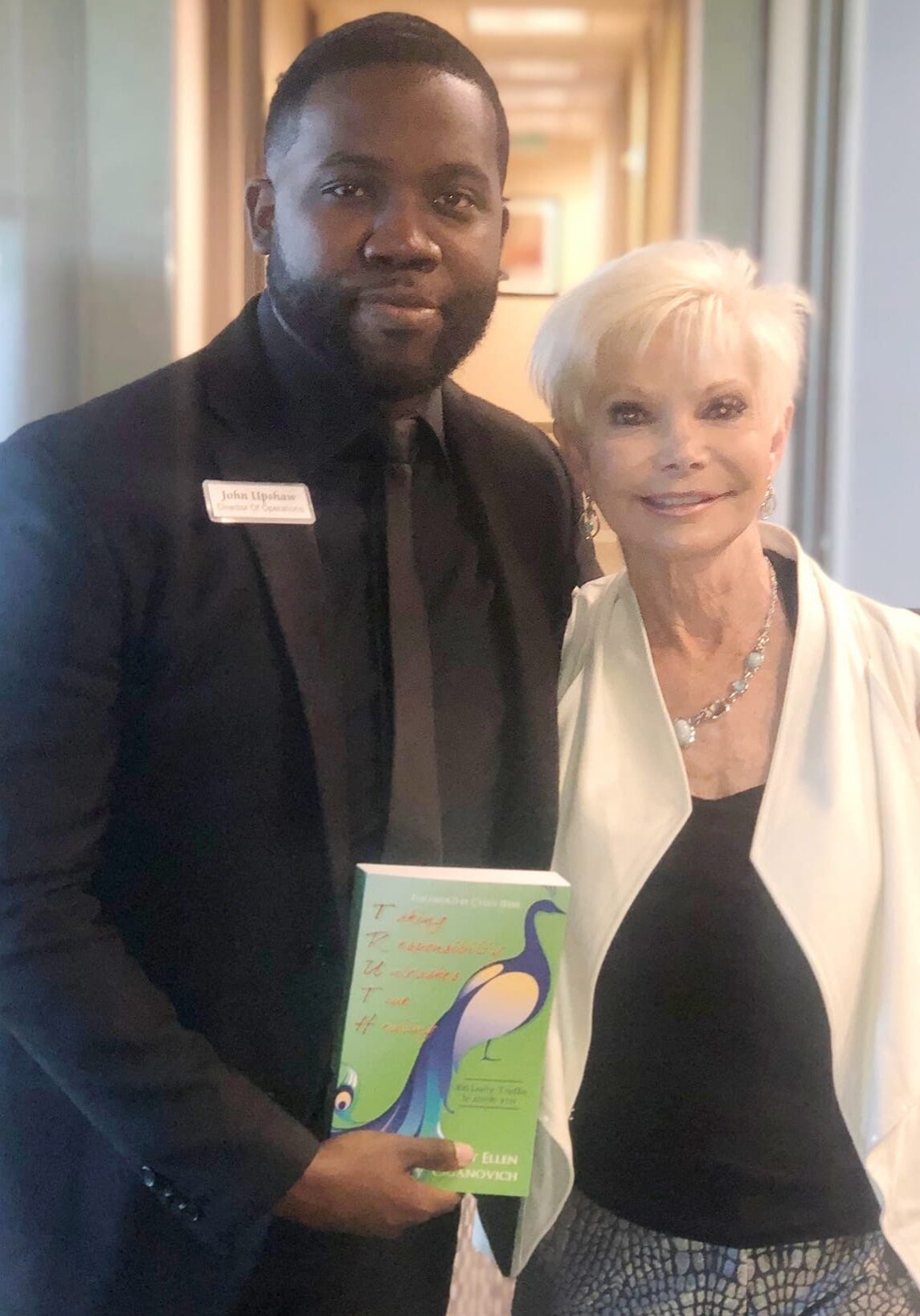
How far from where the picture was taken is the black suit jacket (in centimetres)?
85

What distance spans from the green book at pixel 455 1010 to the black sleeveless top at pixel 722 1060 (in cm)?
16

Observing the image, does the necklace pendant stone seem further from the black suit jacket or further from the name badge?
the name badge

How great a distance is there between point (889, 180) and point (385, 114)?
0.96 meters

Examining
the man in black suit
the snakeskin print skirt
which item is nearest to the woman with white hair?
the snakeskin print skirt

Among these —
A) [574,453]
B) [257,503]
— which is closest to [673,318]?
[574,453]

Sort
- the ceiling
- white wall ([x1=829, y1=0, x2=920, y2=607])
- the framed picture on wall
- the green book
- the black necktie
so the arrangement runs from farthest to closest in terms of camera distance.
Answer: white wall ([x1=829, y1=0, x2=920, y2=607])
the ceiling
the framed picture on wall
the black necktie
the green book

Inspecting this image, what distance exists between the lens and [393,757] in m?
0.92

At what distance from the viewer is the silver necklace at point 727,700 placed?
3.35ft

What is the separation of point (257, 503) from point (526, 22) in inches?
34.5

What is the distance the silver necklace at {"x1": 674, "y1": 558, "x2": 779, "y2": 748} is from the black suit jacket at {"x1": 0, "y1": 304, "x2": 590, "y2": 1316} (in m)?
0.13

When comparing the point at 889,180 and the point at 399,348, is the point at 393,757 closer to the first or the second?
the point at 399,348

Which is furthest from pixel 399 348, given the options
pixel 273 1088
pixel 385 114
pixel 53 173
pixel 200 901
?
pixel 53 173

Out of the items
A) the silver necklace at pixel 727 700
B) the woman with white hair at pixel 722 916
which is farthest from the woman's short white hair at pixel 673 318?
the silver necklace at pixel 727 700

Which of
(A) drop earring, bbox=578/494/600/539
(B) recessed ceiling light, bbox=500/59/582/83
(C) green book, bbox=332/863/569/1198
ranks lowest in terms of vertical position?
(C) green book, bbox=332/863/569/1198
